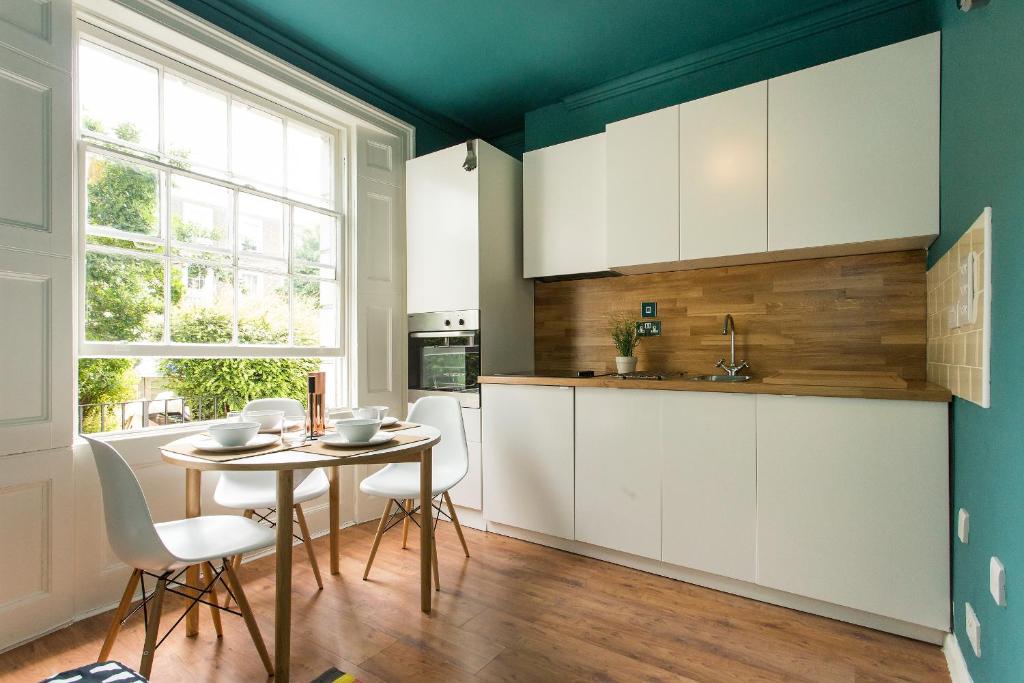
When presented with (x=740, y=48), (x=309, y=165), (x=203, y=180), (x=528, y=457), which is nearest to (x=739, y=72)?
(x=740, y=48)

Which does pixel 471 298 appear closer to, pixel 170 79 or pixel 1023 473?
pixel 170 79

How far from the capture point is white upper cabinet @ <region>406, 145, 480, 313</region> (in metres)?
3.36

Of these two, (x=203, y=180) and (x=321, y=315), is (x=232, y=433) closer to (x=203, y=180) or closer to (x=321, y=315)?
(x=203, y=180)

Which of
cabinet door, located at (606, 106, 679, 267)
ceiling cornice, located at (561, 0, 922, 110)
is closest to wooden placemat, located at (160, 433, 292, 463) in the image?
cabinet door, located at (606, 106, 679, 267)

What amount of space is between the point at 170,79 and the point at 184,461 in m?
2.10

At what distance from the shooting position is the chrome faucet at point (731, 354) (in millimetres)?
2931

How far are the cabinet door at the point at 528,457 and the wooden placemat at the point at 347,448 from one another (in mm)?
1040

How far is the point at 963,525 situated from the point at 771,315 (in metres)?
1.35

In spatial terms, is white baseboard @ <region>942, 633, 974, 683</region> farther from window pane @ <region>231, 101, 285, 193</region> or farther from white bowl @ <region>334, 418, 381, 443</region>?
window pane @ <region>231, 101, 285, 193</region>

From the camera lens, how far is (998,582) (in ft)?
4.30

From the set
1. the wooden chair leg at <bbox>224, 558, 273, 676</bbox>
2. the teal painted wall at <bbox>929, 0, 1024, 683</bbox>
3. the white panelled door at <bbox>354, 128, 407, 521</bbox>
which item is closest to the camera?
the teal painted wall at <bbox>929, 0, 1024, 683</bbox>

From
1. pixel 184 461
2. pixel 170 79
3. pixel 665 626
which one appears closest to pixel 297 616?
pixel 184 461

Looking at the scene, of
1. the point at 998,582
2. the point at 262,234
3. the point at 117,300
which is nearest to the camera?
the point at 998,582

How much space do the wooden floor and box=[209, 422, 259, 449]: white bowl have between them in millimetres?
788
